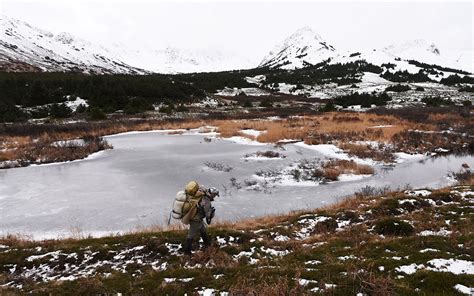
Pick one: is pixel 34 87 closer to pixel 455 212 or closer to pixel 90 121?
pixel 90 121

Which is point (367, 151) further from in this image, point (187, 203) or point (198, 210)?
point (187, 203)

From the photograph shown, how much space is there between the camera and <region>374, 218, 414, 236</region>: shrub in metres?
9.72

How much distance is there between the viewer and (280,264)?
7.79 m

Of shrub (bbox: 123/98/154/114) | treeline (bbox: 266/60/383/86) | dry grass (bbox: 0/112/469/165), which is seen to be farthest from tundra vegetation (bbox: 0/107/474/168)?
treeline (bbox: 266/60/383/86)

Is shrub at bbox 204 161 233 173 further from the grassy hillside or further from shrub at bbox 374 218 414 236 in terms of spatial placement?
shrub at bbox 374 218 414 236

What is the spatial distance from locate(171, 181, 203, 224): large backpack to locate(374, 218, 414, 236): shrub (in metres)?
5.05

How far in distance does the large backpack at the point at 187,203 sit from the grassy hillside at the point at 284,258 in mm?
997

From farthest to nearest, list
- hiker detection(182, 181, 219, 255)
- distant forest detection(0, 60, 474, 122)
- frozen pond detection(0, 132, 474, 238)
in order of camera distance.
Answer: distant forest detection(0, 60, 474, 122)
frozen pond detection(0, 132, 474, 238)
hiker detection(182, 181, 219, 255)

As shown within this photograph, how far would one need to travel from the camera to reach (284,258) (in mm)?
8266

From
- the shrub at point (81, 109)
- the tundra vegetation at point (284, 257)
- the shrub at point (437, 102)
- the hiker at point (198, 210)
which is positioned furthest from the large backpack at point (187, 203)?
the shrub at point (437, 102)

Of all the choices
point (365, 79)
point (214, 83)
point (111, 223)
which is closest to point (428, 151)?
point (111, 223)

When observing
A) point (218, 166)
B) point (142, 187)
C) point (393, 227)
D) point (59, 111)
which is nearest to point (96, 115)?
point (59, 111)

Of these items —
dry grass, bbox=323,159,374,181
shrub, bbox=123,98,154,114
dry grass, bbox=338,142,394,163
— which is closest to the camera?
dry grass, bbox=323,159,374,181

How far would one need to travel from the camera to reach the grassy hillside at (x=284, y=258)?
6439 mm
